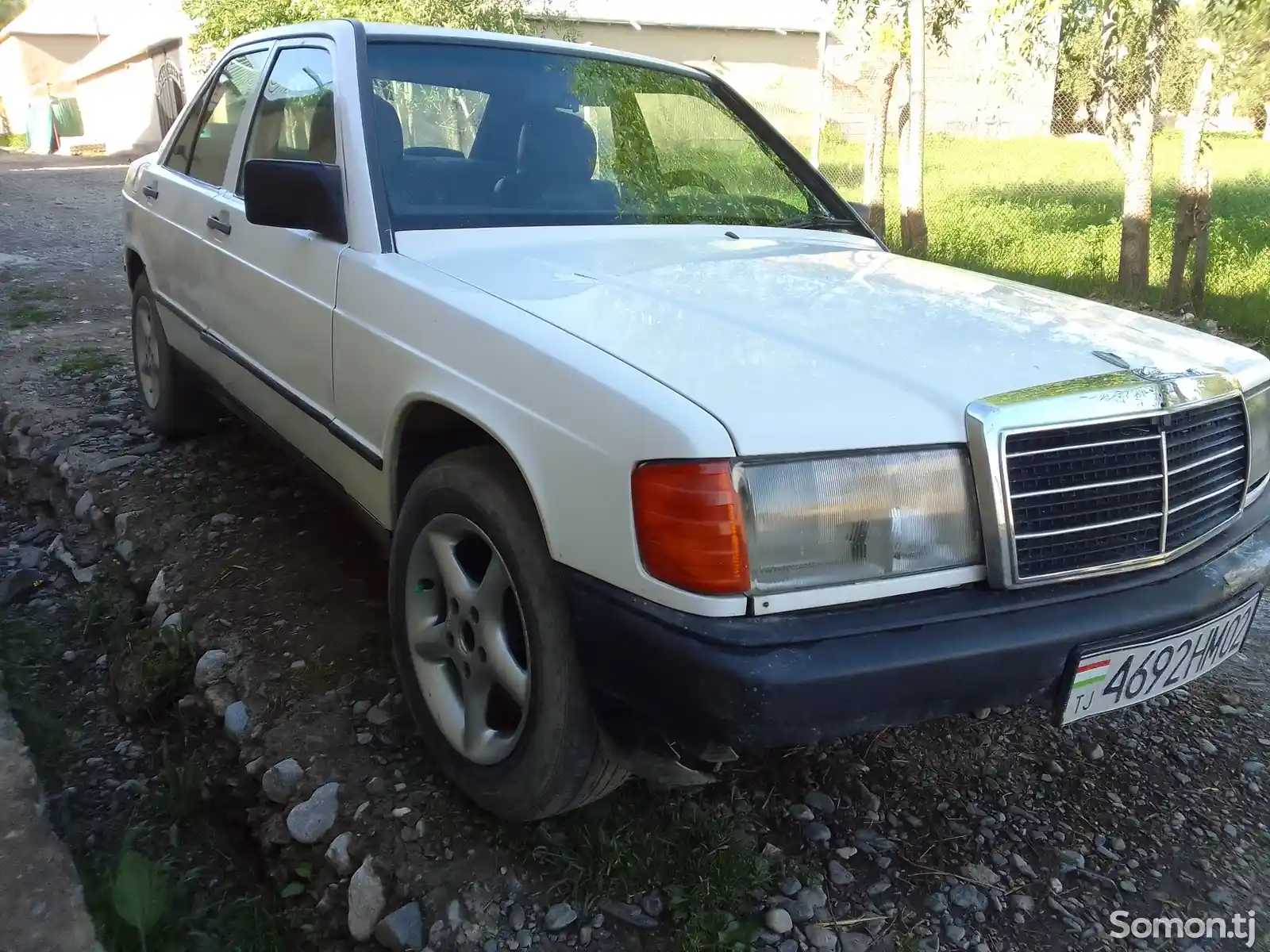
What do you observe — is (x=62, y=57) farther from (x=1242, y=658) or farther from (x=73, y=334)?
(x=1242, y=658)

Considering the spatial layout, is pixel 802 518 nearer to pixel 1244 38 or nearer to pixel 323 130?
pixel 323 130

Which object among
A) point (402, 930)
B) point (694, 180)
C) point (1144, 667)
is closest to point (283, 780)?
point (402, 930)

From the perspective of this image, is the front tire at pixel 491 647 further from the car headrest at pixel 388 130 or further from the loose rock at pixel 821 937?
the car headrest at pixel 388 130

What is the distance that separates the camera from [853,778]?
98.4 inches

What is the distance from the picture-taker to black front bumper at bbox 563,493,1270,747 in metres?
1.66

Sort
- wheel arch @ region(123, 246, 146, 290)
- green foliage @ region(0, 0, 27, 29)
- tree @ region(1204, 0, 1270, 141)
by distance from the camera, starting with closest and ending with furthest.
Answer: wheel arch @ region(123, 246, 146, 290) → tree @ region(1204, 0, 1270, 141) → green foliage @ region(0, 0, 27, 29)

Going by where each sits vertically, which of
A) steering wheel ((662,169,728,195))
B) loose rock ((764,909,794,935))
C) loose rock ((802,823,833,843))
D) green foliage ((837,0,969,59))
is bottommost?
loose rock ((802,823,833,843))

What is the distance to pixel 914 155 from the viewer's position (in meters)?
8.88

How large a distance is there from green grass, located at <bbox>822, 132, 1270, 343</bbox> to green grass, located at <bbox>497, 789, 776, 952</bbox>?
6.15m

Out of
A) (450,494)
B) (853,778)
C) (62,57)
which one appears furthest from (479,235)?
(62,57)

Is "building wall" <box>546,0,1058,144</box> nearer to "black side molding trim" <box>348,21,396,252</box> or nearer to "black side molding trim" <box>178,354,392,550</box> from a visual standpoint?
"black side molding trim" <box>178,354,392,550</box>

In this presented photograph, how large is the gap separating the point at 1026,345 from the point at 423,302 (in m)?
1.27

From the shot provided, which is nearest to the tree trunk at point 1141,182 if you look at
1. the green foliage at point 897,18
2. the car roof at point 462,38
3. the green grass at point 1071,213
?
the green grass at point 1071,213

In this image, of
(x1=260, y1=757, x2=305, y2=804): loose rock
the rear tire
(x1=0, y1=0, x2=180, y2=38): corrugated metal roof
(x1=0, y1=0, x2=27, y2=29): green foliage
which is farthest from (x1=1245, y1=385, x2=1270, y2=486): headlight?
(x1=0, y1=0, x2=27, y2=29): green foliage
